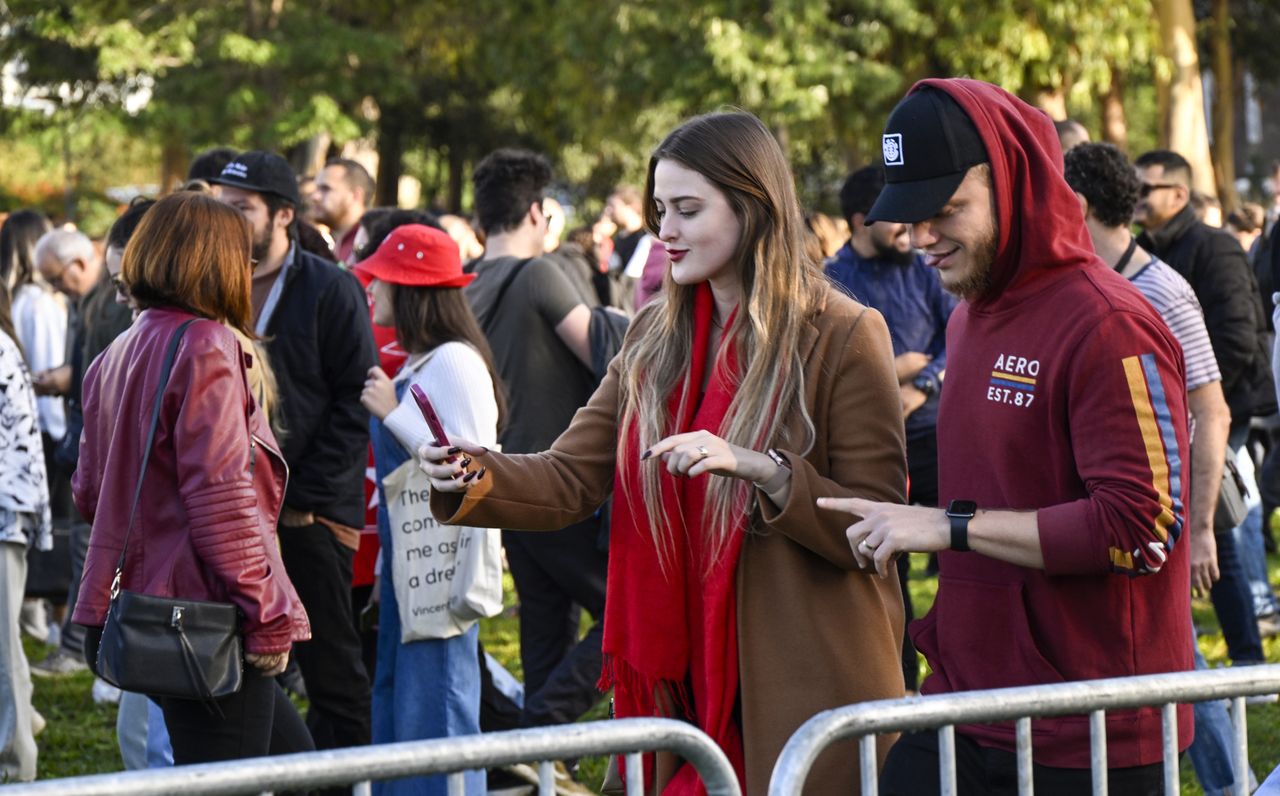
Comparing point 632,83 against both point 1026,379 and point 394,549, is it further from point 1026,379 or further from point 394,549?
point 1026,379

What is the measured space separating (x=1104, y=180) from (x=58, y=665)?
19.2 ft

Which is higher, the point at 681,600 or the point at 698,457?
the point at 698,457

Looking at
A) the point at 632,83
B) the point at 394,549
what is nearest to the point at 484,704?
the point at 394,549

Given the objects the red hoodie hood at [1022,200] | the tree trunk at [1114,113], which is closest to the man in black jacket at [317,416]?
the red hoodie hood at [1022,200]

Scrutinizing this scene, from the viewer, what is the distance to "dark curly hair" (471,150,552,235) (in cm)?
643

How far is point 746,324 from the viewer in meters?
3.36

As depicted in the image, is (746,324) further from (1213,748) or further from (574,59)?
(574,59)

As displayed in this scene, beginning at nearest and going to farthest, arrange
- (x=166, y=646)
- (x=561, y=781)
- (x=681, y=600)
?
(x=681, y=600) → (x=166, y=646) → (x=561, y=781)

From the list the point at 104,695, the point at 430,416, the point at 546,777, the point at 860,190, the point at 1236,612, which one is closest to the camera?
the point at 546,777

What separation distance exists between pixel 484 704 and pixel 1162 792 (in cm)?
363

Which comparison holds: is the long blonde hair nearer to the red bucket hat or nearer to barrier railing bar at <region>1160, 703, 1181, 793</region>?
barrier railing bar at <region>1160, 703, 1181, 793</region>

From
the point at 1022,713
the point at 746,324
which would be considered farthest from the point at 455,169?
the point at 1022,713

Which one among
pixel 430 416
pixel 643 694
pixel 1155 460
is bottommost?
pixel 643 694

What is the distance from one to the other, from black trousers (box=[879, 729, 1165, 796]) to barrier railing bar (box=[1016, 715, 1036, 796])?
0.86 feet
